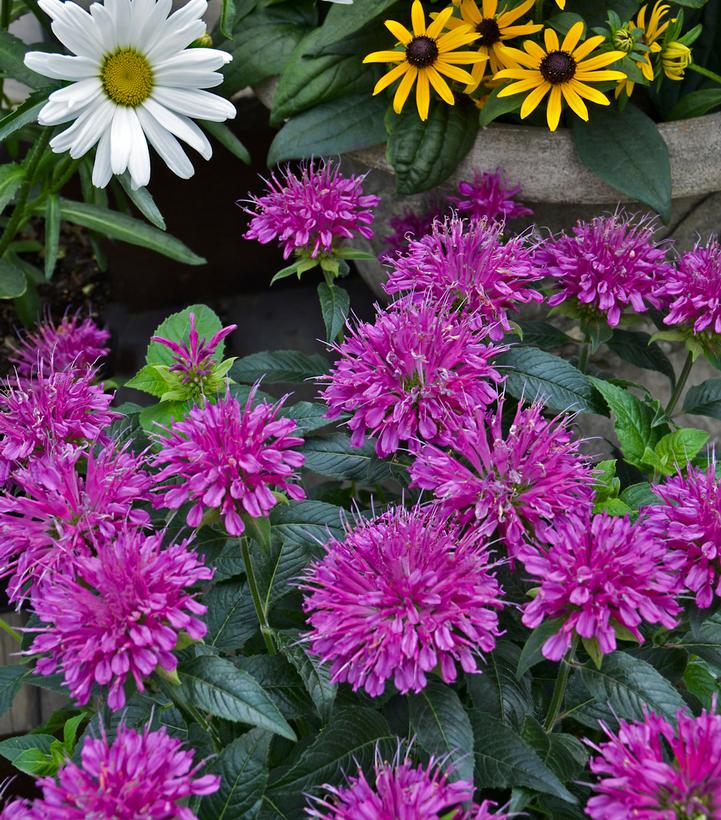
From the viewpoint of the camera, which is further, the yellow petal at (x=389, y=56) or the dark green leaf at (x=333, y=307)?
the yellow petal at (x=389, y=56)

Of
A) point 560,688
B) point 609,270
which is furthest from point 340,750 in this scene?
point 609,270

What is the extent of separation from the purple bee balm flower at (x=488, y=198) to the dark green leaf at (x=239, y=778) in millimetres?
674

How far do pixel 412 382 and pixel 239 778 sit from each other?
1.12 feet

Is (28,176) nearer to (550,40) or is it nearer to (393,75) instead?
(393,75)

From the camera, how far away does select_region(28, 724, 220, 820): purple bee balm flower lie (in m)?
0.58

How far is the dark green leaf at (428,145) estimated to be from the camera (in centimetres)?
122

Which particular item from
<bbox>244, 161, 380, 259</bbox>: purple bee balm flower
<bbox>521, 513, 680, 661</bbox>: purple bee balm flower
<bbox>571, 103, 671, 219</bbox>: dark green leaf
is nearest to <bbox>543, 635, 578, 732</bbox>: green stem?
<bbox>521, 513, 680, 661</bbox>: purple bee balm flower

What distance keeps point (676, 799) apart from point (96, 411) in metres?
0.60

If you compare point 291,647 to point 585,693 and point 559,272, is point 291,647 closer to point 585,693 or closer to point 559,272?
point 585,693

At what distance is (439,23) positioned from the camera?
1141 mm

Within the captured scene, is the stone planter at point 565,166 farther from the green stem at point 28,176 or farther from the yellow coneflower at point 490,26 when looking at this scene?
the green stem at point 28,176

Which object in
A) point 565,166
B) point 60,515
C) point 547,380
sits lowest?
point 60,515

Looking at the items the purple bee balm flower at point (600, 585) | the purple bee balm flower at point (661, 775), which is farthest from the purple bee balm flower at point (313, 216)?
the purple bee balm flower at point (661, 775)

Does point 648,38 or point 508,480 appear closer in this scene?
point 508,480
